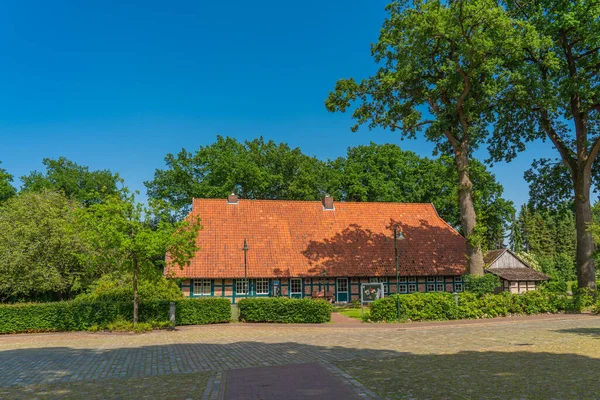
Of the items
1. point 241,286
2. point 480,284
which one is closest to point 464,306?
point 480,284

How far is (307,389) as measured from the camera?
29.6 feet

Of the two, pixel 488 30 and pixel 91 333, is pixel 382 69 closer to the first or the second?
pixel 488 30

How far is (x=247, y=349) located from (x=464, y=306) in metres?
14.0

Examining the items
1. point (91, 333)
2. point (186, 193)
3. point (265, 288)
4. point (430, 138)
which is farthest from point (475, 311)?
point (186, 193)

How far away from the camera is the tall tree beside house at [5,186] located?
2024 inches

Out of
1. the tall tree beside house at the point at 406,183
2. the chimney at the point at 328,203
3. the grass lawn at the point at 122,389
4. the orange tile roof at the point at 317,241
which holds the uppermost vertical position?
the tall tree beside house at the point at 406,183

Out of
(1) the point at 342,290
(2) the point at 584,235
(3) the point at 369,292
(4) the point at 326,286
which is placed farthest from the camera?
(1) the point at 342,290

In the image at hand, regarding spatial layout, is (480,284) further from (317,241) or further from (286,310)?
(317,241)

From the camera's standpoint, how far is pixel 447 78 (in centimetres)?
2586

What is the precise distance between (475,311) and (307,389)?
1778 centimetres

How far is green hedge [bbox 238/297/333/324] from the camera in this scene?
23.0 meters

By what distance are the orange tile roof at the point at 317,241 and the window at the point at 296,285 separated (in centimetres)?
73

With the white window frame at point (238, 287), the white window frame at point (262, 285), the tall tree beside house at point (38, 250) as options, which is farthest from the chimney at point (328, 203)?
the tall tree beside house at point (38, 250)

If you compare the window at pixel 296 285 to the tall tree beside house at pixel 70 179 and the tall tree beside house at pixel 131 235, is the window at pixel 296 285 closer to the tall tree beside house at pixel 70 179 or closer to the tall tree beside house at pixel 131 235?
the tall tree beside house at pixel 131 235
